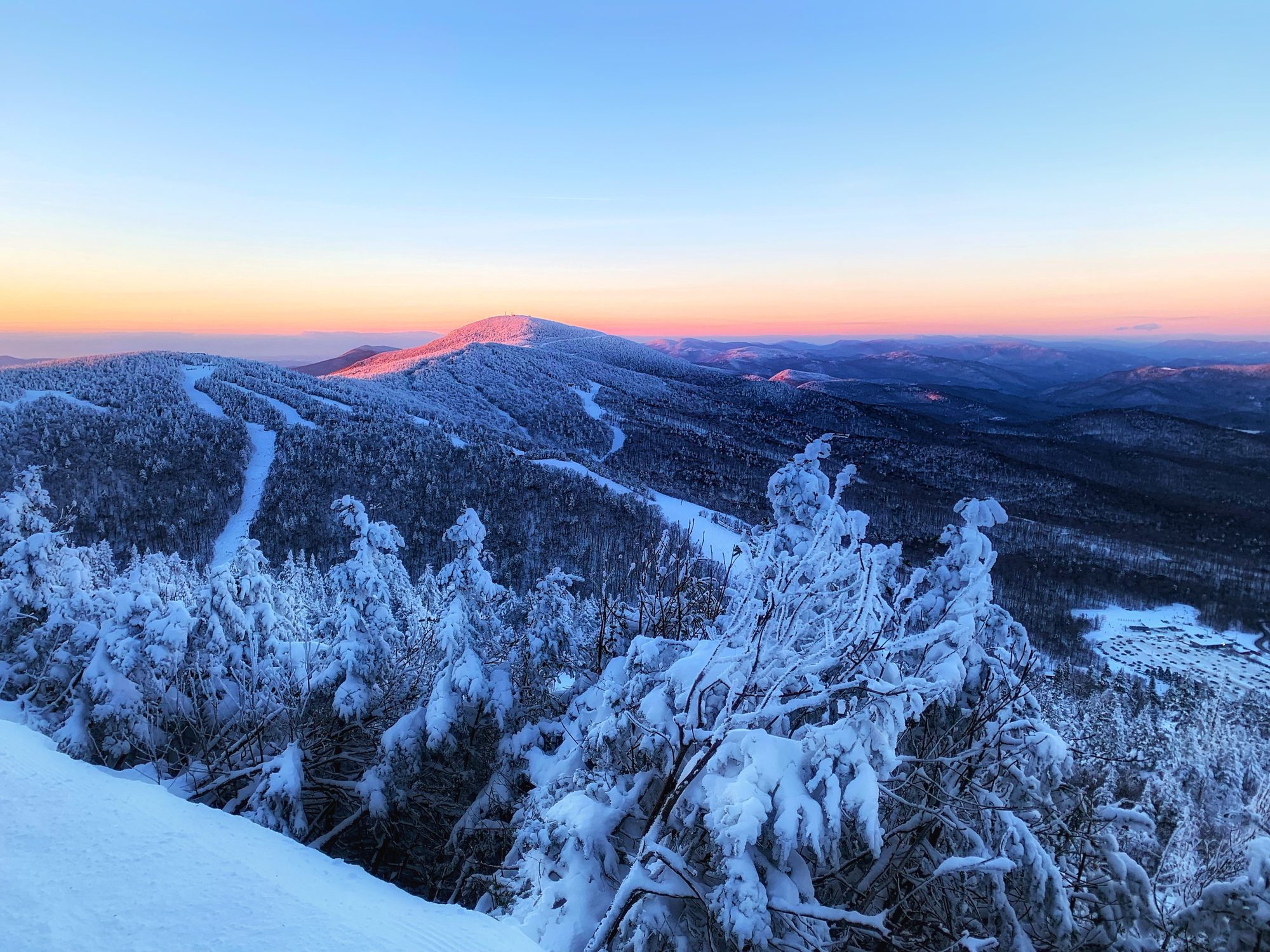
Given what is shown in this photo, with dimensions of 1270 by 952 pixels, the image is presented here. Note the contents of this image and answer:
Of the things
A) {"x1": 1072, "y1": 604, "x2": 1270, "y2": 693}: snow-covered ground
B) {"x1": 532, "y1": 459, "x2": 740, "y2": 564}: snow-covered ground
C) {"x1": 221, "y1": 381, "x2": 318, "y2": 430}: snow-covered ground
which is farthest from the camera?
{"x1": 221, "y1": 381, "x2": 318, "y2": 430}: snow-covered ground

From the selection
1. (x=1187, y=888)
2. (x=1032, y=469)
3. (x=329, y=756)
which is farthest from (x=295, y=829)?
(x=1032, y=469)

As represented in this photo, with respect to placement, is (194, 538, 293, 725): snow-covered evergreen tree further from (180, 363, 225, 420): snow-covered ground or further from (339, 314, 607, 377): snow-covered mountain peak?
(339, 314, 607, 377): snow-covered mountain peak

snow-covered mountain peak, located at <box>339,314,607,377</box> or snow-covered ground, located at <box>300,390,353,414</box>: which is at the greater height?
snow-covered mountain peak, located at <box>339,314,607,377</box>

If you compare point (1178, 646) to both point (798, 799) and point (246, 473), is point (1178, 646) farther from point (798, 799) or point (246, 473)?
point (246, 473)

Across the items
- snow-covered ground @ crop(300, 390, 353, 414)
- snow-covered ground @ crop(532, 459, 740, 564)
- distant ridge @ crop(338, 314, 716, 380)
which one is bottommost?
snow-covered ground @ crop(532, 459, 740, 564)

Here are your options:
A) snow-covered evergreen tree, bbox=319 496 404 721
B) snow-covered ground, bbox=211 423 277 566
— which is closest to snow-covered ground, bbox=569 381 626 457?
snow-covered ground, bbox=211 423 277 566

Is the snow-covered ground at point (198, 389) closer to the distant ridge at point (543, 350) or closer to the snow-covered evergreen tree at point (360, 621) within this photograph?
the distant ridge at point (543, 350)

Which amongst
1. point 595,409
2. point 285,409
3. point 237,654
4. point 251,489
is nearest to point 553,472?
point 251,489
